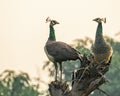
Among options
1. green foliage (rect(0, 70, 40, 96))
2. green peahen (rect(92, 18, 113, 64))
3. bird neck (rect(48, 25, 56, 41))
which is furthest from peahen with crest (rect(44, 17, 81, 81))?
green foliage (rect(0, 70, 40, 96))

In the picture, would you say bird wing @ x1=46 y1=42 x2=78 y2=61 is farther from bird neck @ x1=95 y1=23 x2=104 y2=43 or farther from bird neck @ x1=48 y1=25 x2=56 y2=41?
bird neck @ x1=95 y1=23 x2=104 y2=43

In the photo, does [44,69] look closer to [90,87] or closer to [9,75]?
[9,75]

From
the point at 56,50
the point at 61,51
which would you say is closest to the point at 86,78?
the point at 61,51

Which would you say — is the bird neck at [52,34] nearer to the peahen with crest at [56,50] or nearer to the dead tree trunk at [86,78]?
the peahen with crest at [56,50]

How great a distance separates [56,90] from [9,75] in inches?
1777

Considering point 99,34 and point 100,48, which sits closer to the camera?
point 100,48

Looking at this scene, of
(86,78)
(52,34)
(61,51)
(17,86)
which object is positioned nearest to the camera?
(86,78)

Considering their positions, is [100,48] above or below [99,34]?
below

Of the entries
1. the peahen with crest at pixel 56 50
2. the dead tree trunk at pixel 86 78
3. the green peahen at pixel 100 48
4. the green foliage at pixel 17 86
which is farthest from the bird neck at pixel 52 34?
the green foliage at pixel 17 86

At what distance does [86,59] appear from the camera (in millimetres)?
20422

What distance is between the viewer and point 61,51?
22.4 metres

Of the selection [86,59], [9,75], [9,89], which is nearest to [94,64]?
[86,59]

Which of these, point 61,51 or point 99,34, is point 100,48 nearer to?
Result: point 99,34

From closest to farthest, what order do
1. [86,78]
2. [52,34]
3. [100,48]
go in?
[86,78]
[100,48]
[52,34]
